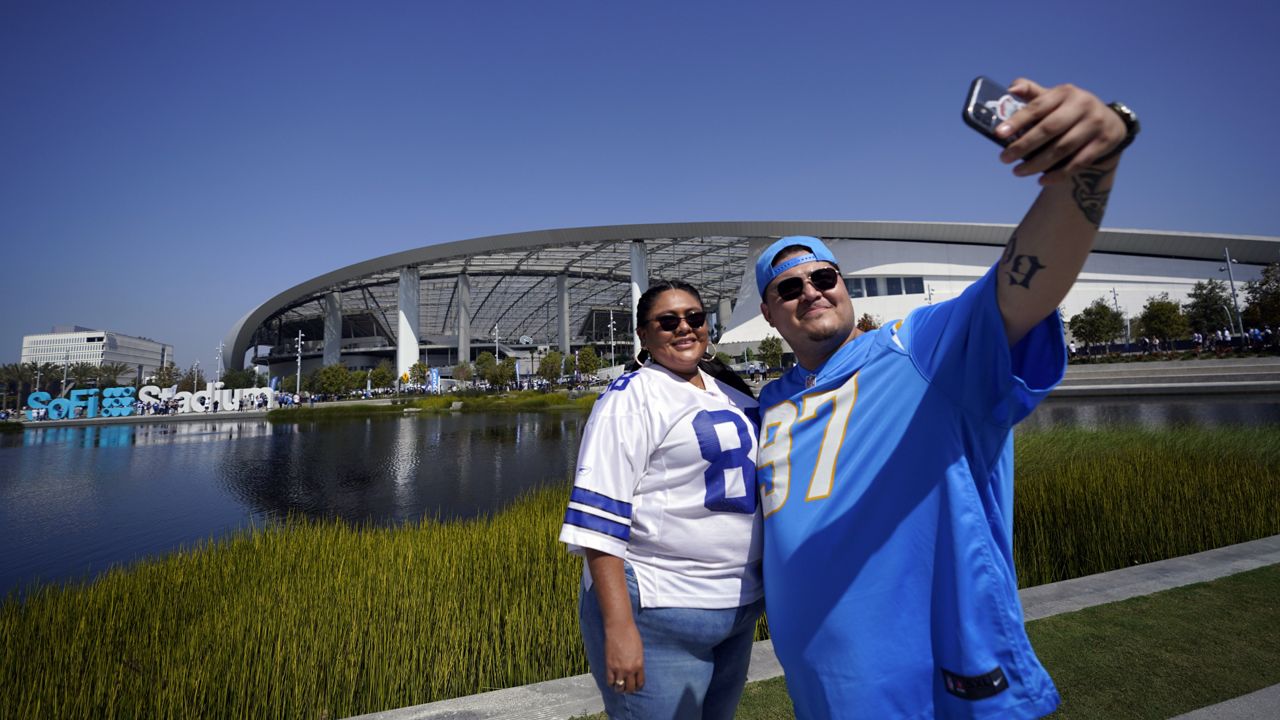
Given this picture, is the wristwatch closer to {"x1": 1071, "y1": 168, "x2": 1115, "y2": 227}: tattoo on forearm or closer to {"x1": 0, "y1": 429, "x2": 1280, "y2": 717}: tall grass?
{"x1": 1071, "y1": 168, "x2": 1115, "y2": 227}: tattoo on forearm

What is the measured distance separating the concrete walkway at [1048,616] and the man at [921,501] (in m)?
1.46

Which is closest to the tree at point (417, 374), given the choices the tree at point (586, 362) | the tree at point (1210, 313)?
the tree at point (586, 362)

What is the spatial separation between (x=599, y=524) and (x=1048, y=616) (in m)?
3.26

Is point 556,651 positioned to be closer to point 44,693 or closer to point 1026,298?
point 44,693

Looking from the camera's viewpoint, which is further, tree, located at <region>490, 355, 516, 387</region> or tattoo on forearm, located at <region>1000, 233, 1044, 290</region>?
tree, located at <region>490, 355, 516, 387</region>

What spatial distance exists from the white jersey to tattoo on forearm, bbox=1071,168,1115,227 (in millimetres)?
923

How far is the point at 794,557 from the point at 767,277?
81cm

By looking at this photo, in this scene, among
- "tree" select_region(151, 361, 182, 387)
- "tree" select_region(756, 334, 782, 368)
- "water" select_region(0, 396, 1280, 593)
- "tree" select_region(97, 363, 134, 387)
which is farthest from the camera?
"tree" select_region(97, 363, 134, 387)

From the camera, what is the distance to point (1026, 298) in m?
1.09

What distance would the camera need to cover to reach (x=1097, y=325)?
3591 cm

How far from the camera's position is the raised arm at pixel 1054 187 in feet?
2.90

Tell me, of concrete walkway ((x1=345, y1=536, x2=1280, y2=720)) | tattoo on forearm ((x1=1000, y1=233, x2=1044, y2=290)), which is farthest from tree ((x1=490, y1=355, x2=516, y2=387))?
tattoo on forearm ((x1=1000, y1=233, x2=1044, y2=290))

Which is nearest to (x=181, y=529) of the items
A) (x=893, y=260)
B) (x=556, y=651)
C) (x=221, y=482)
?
(x=221, y=482)

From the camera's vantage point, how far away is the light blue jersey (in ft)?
4.02
